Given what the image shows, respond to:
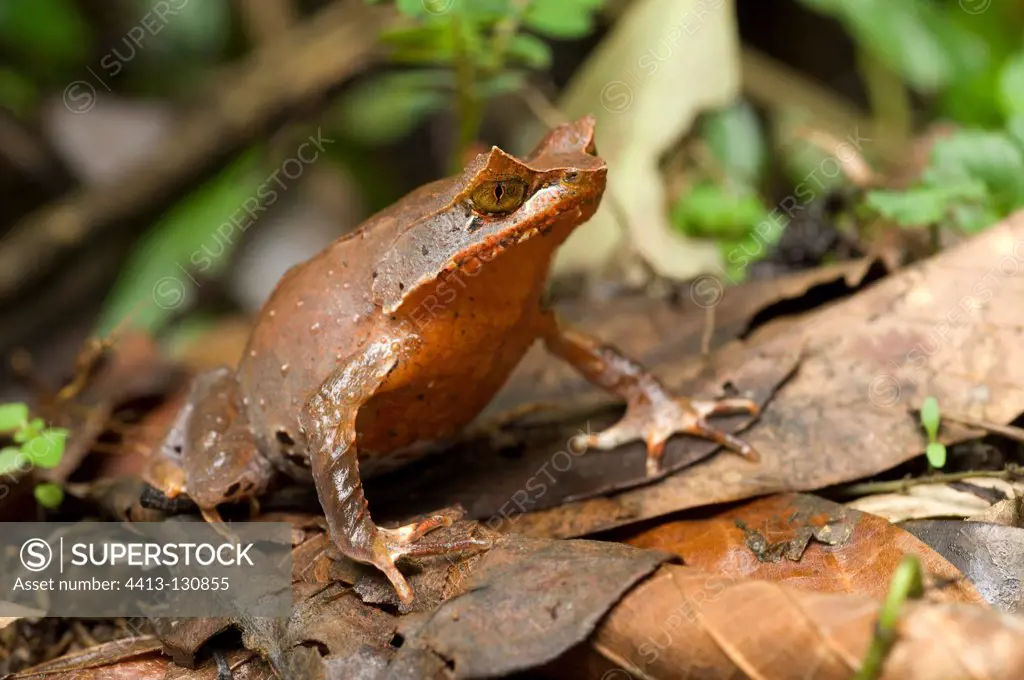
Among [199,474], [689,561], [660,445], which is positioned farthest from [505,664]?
[199,474]

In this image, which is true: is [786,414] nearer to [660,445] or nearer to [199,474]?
[660,445]

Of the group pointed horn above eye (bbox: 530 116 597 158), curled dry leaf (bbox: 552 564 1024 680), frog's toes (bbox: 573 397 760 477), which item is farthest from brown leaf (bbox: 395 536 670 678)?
pointed horn above eye (bbox: 530 116 597 158)

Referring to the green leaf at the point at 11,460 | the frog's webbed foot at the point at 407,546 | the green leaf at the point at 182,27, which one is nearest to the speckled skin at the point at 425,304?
the frog's webbed foot at the point at 407,546

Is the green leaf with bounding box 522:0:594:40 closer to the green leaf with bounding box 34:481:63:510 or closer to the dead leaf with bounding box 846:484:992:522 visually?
the dead leaf with bounding box 846:484:992:522

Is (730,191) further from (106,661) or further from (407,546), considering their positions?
(106,661)

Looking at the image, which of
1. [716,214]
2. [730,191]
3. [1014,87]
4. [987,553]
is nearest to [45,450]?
[987,553]

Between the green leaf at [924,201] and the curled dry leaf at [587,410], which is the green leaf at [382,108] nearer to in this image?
the curled dry leaf at [587,410]
